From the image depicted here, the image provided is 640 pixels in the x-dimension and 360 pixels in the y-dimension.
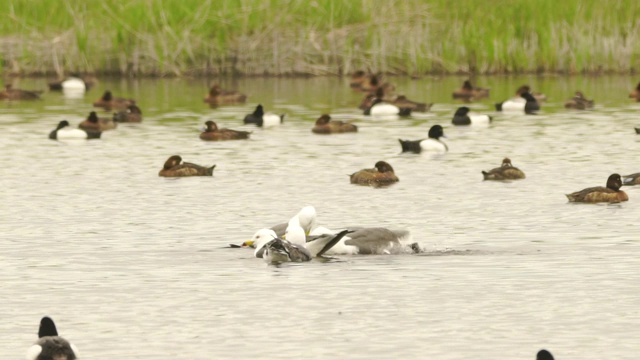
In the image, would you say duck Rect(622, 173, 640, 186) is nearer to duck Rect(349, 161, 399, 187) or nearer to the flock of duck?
duck Rect(349, 161, 399, 187)

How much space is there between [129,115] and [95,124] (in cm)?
222

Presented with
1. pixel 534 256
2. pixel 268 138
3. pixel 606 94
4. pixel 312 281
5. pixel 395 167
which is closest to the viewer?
pixel 312 281

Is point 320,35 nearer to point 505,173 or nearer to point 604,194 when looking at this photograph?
point 505,173

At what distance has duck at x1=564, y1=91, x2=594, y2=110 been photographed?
37.8m

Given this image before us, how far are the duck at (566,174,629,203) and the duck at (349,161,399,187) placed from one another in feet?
11.2

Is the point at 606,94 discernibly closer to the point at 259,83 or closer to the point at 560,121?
the point at 560,121

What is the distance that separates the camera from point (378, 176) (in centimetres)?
2481

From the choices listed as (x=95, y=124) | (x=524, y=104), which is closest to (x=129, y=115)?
(x=95, y=124)

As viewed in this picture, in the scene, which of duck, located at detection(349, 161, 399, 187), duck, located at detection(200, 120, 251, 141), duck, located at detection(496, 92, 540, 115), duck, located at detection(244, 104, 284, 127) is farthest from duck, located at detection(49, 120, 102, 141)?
duck, located at detection(496, 92, 540, 115)

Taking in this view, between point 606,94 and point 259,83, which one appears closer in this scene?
point 606,94

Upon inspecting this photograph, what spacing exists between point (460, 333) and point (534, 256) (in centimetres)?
422

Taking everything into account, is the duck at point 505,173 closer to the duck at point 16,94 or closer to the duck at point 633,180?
the duck at point 633,180

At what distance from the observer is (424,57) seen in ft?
148

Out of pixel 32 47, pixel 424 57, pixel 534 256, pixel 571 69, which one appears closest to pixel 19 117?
pixel 32 47
